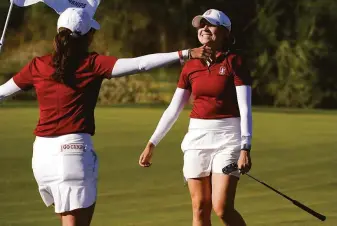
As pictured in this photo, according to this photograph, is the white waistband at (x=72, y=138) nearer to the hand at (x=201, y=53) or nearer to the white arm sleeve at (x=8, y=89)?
the white arm sleeve at (x=8, y=89)

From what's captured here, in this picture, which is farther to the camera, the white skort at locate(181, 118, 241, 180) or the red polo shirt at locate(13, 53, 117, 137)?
the white skort at locate(181, 118, 241, 180)

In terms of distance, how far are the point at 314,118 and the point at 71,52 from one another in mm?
20280

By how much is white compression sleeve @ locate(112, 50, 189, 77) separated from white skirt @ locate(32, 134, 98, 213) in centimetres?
47

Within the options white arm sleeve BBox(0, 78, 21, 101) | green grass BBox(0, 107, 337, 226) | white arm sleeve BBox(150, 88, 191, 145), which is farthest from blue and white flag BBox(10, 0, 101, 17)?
green grass BBox(0, 107, 337, 226)

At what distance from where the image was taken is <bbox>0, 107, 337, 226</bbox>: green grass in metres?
11.4

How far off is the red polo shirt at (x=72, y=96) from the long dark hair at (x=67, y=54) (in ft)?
0.12

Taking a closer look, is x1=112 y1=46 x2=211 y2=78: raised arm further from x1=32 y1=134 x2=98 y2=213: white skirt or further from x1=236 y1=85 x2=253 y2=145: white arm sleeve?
x1=236 y1=85 x2=253 y2=145: white arm sleeve

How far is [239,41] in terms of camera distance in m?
36.8

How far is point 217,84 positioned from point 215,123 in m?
0.30

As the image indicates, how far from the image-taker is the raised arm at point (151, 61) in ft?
20.7

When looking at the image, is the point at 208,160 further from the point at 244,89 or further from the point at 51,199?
the point at 51,199

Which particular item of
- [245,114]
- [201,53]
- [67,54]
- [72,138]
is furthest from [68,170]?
[245,114]

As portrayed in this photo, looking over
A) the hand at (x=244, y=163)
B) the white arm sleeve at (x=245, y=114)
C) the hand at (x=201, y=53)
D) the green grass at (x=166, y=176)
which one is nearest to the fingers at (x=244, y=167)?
the hand at (x=244, y=163)


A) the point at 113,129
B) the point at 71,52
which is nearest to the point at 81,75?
the point at 71,52
